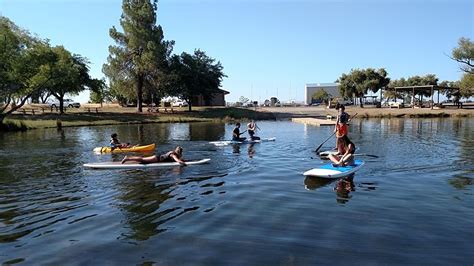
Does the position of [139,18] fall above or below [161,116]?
above

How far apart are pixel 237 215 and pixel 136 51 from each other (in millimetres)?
56329

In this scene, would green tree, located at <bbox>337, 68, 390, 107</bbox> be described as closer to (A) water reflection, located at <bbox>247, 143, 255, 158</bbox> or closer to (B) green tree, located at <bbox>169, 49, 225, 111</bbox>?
(B) green tree, located at <bbox>169, 49, 225, 111</bbox>

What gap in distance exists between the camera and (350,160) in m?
17.0

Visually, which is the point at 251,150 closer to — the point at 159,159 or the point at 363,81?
the point at 159,159

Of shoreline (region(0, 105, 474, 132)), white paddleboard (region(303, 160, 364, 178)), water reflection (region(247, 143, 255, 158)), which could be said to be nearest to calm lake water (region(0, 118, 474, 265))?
white paddleboard (region(303, 160, 364, 178))

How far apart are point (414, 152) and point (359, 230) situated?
15.2 metres

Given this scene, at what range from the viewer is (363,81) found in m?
79.6

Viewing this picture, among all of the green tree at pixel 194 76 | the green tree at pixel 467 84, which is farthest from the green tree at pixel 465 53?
the green tree at pixel 194 76

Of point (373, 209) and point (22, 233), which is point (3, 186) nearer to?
point (22, 233)

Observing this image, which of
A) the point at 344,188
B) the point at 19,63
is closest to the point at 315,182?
the point at 344,188

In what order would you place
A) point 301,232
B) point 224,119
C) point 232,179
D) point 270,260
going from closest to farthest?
point 270,260 < point 301,232 < point 232,179 < point 224,119

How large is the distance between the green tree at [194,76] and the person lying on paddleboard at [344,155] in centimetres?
4846

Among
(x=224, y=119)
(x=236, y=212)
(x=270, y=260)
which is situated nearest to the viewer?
(x=270, y=260)

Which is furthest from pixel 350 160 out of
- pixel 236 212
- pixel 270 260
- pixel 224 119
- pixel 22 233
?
pixel 224 119
